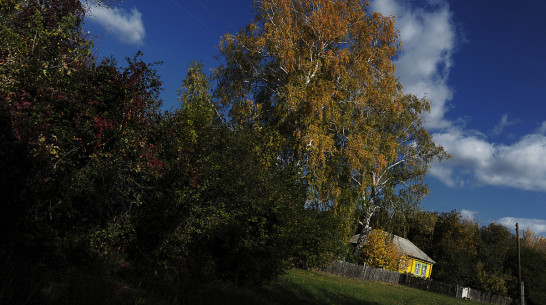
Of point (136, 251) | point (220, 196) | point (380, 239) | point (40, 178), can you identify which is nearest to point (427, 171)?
point (380, 239)

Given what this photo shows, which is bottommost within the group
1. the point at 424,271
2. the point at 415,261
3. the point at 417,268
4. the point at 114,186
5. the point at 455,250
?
the point at 114,186

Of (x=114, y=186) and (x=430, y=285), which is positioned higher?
(x=430, y=285)

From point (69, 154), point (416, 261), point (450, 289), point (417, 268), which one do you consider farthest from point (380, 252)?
point (69, 154)

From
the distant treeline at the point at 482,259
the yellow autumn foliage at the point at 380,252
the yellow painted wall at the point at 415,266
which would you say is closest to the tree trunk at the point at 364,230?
the yellow autumn foliage at the point at 380,252

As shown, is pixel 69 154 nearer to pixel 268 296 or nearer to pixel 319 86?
pixel 268 296

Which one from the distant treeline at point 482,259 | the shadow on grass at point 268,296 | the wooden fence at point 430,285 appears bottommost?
the shadow on grass at point 268,296

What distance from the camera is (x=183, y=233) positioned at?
9938 millimetres

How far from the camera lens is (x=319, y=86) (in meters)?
23.3

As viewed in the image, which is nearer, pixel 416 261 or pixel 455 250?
pixel 455 250

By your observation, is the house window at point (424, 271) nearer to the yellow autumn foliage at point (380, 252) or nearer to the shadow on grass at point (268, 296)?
the yellow autumn foliage at point (380, 252)

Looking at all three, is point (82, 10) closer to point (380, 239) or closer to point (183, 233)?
point (183, 233)

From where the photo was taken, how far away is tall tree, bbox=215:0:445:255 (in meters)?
22.1

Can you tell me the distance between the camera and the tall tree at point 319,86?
22125mm

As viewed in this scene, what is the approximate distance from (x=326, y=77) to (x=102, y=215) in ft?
59.8
